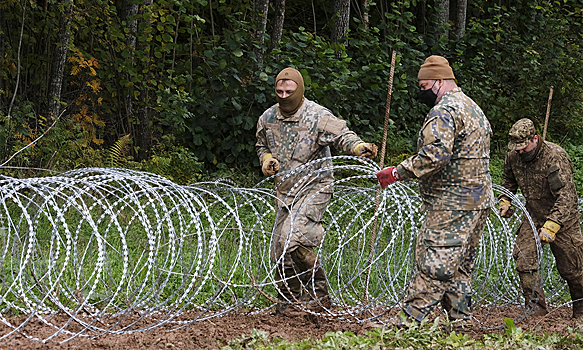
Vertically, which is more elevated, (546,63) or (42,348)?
(546,63)

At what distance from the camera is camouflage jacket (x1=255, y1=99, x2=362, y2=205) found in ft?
18.3

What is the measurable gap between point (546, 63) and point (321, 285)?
11.3 metres

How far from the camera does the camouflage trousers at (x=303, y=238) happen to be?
5473mm

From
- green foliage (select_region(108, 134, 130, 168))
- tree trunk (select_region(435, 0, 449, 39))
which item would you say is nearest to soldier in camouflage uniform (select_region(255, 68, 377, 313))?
green foliage (select_region(108, 134, 130, 168))

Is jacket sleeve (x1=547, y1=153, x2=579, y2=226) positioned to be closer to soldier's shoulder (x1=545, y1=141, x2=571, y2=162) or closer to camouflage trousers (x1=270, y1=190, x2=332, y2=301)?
soldier's shoulder (x1=545, y1=141, x2=571, y2=162)

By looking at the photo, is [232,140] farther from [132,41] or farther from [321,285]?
[321,285]

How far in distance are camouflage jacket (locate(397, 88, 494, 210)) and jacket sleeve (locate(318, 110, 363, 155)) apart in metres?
0.93

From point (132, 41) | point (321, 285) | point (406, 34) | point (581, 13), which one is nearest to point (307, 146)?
point (321, 285)

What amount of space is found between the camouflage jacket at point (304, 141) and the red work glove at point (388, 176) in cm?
80

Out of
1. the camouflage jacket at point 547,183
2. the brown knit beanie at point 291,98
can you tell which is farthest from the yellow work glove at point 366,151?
the camouflage jacket at point 547,183

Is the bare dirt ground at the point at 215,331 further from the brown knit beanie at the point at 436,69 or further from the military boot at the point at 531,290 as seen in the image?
the brown knit beanie at the point at 436,69

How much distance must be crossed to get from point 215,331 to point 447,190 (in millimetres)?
2227

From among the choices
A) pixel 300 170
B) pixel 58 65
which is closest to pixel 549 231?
pixel 300 170

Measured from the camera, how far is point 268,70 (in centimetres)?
1032
